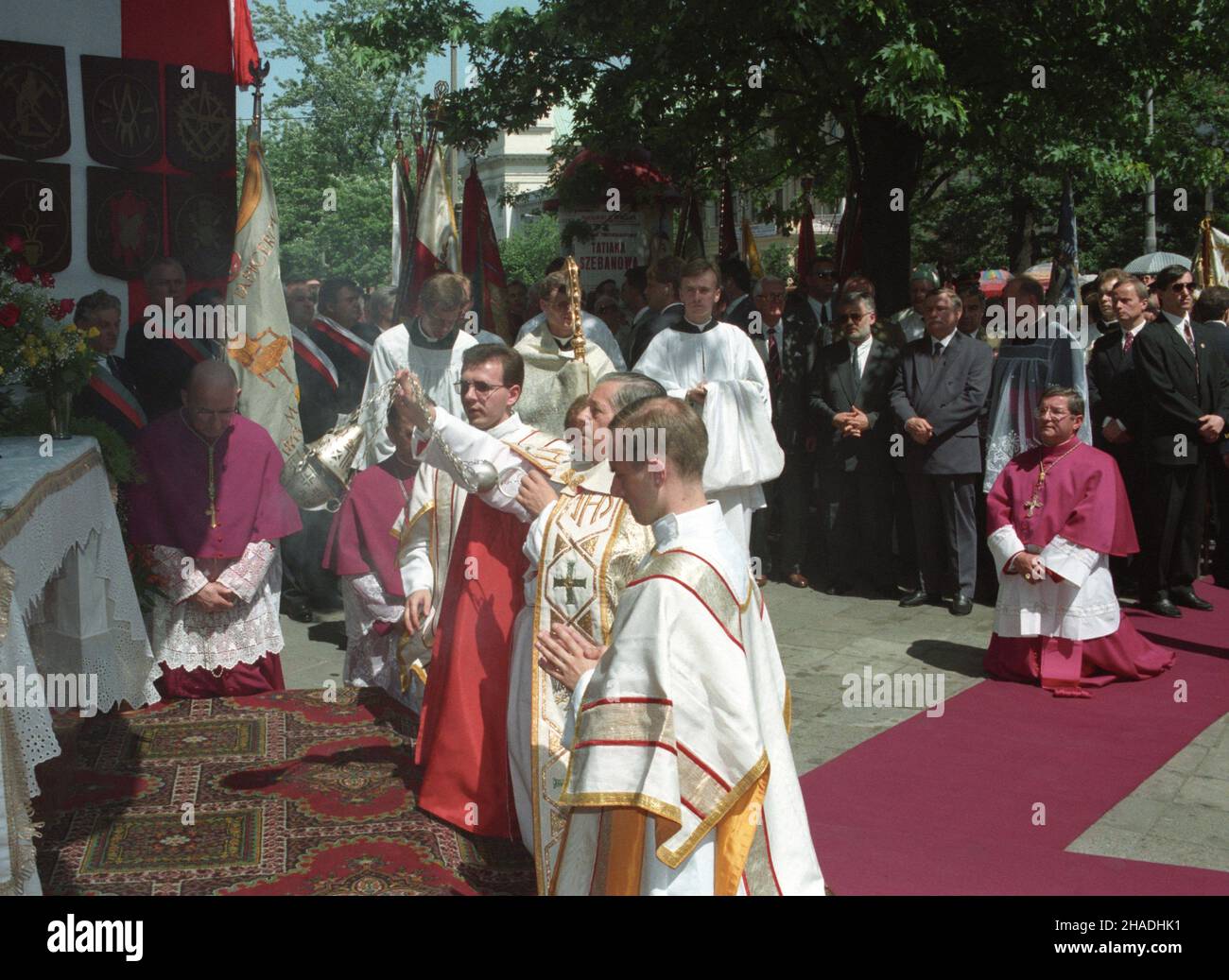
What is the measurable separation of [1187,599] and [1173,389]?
4.49 feet

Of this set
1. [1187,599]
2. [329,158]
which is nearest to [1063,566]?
[1187,599]

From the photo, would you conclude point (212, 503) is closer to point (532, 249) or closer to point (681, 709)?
point (681, 709)

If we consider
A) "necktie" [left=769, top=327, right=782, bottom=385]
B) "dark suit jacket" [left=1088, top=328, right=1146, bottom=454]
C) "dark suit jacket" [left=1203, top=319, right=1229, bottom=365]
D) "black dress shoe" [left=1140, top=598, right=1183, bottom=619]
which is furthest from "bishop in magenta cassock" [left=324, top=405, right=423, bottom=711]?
"dark suit jacket" [left=1203, top=319, right=1229, bottom=365]

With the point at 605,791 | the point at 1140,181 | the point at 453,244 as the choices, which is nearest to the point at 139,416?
the point at 453,244

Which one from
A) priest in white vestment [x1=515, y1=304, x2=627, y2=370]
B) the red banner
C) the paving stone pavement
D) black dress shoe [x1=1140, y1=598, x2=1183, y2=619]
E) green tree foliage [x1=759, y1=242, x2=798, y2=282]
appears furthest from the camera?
green tree foliage [x1=759, y1=242, x2=798, y2=282]

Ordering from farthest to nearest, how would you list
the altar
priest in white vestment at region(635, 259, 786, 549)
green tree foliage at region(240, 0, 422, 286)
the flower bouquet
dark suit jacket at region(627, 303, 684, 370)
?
green tree foliage at region(240, 0, 422, 286)
dark suit jacket at region(627, 303, 684, 370)
priest in white vestment at region(635, 259, 786, 549)
the flower bouquet
the altar

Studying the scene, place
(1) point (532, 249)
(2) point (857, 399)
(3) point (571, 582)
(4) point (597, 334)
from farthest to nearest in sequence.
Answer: (1) point (532, 249) < (2) point (857, 399) < (4) point (597, 334) < (3) point (571, 582)

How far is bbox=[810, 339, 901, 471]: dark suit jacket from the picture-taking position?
30.7 ft

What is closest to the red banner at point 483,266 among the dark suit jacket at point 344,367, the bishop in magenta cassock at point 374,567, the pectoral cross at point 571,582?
the dark suit jacket at point 344,367

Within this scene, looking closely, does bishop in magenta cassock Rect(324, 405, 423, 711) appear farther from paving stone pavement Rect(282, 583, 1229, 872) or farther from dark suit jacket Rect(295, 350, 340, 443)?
dark suit jacket Rect(295, 350, 340, 443)

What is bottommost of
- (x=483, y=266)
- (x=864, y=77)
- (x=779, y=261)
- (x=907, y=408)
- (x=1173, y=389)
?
(x=907, y=408)

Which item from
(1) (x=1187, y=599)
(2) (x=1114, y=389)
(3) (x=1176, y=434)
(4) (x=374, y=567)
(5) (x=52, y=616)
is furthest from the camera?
(2) (x=1114, y=389)

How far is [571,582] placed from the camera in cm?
471

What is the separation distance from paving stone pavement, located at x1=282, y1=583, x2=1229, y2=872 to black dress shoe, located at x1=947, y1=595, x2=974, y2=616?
0.06 m
